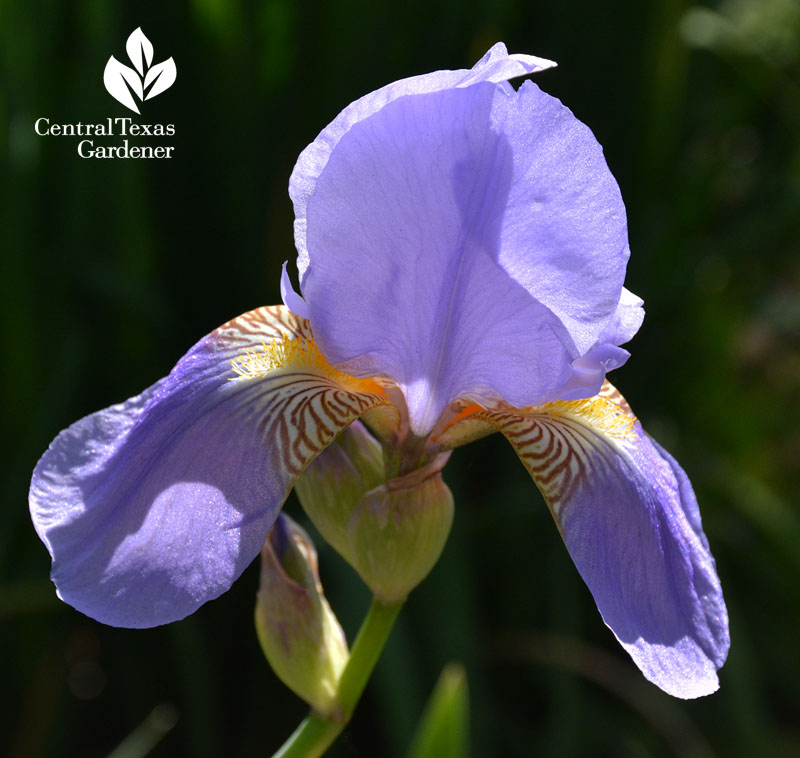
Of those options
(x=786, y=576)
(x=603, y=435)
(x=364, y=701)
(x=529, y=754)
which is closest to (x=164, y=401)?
(x=603, y=435)

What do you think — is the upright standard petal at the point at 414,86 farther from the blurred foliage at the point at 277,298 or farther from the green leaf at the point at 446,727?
the blurred foliage at the point at 277,298

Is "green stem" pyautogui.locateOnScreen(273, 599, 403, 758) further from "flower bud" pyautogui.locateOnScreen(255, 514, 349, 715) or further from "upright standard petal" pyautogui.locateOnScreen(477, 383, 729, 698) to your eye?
"upright standard petal" pyautogui.locateOnScreen(477, 383, 729, 698)

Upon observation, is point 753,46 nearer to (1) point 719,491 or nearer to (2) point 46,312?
(1) point 719,491

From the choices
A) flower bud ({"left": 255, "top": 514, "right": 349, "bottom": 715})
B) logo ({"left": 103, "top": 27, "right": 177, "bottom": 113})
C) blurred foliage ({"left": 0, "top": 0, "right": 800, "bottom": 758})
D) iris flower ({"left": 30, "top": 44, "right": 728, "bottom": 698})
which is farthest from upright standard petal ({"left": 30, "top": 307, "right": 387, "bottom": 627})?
logo ({"left": 103, "top": 27, "right": 177, "bottom": 113})

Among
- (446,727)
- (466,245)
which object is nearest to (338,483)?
(466,245)

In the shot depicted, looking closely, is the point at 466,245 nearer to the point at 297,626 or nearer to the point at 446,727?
the point at 297,626

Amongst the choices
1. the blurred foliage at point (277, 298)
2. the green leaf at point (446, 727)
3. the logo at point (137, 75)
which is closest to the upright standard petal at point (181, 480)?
the green leaf at point (446, 727)
